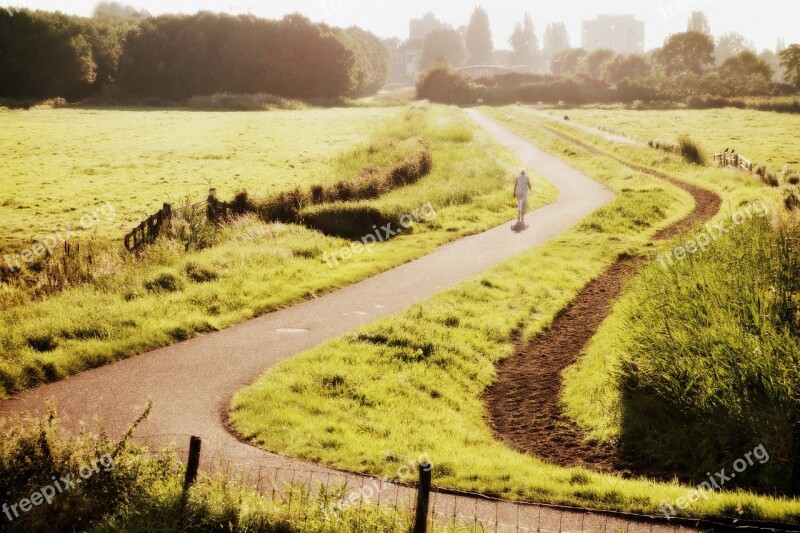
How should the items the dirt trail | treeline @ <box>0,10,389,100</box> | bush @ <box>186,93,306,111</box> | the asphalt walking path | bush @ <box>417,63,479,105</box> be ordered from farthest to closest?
1. bush @ <box>417,63,479,105</box>
2. bush @ <box>186,93,306,111</box>
3. treeline @ <box>0,10,389,100</box>
4. the dirt trail
5. the asphalt walking path

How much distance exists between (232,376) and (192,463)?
174 inches

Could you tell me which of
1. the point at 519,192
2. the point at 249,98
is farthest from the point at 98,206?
the point at 249,98

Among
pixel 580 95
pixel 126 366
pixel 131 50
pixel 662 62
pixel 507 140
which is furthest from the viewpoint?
pixel 662 62

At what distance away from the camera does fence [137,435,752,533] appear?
7027mm

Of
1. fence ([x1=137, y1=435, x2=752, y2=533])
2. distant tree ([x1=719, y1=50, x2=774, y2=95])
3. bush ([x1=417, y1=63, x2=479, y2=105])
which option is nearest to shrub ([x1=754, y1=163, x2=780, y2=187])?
fence ([x1=137, y1=435, x2=752, y2=533])

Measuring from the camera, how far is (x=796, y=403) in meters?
9.20

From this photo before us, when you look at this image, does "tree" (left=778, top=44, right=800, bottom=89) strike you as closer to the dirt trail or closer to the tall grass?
the dirt trail

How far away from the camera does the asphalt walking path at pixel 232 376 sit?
8.84m

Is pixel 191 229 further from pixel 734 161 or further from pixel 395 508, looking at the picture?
pixel 734 161

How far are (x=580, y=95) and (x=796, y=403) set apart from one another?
11606 cm

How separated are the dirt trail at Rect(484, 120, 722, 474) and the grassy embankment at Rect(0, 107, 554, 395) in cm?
605

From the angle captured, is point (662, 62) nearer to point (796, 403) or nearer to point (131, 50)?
point (131, 50)

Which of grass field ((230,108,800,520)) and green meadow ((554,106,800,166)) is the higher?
green meadow ((554,106,800,166))

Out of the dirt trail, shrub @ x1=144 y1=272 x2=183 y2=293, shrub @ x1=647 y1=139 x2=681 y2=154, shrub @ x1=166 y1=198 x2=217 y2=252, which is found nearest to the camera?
the dirt trail
